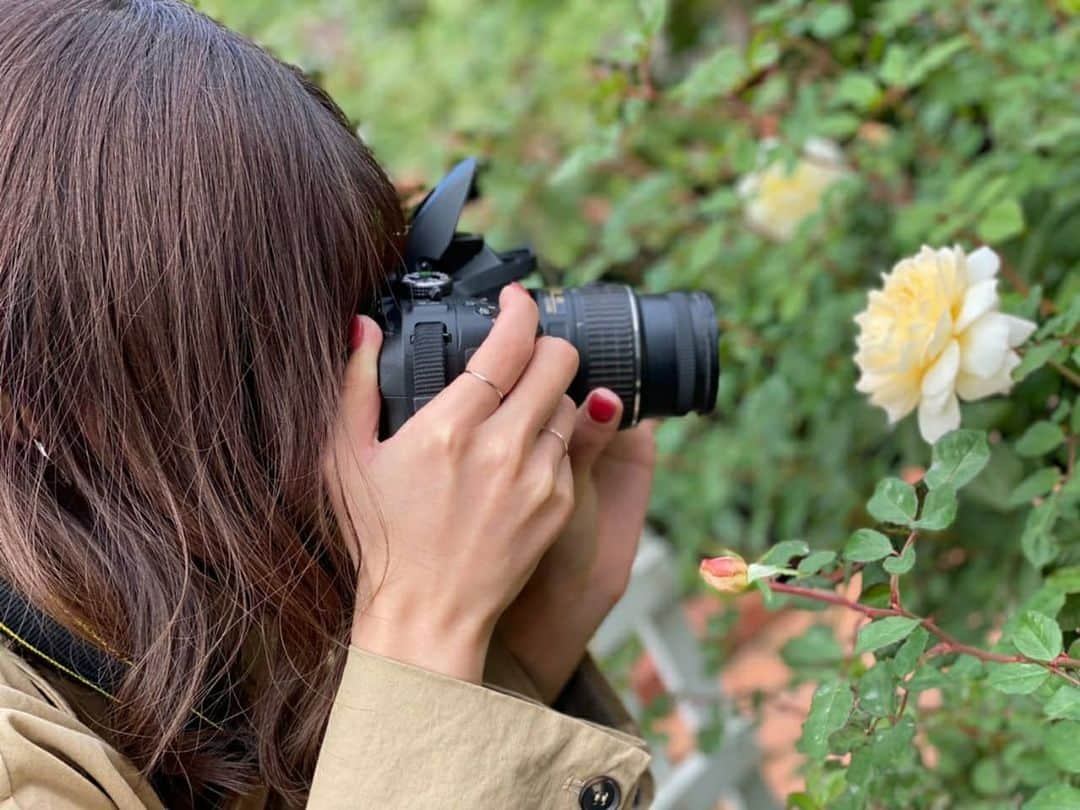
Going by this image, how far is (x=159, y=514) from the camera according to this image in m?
0.70

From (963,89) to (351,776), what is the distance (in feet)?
2.65

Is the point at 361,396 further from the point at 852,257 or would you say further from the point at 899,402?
the point at 852,257

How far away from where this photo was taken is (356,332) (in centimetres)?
75

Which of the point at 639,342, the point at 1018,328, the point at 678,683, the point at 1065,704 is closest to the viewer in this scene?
the point at 1065,704

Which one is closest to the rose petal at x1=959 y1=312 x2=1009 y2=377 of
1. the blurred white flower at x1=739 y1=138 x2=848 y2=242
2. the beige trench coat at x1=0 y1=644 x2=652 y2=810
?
the beige trench coat at x1=0 y1=644 x2=652 y2=810

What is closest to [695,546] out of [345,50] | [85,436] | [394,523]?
[394,523]

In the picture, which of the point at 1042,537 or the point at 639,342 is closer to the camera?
the point at 1042,537

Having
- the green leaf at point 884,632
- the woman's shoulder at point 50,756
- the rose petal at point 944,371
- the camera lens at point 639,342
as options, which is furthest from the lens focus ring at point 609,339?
the woman's shoulder at point 50,756

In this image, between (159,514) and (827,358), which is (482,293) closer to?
(159,514)

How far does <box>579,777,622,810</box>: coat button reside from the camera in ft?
2.39

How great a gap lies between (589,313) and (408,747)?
34 cm

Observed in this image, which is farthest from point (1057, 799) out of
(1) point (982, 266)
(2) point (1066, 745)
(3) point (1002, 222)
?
(3) point (1002, 222)

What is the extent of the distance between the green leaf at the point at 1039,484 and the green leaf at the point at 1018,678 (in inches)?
7.9

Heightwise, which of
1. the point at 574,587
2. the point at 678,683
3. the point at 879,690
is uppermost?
the point at 879,690
